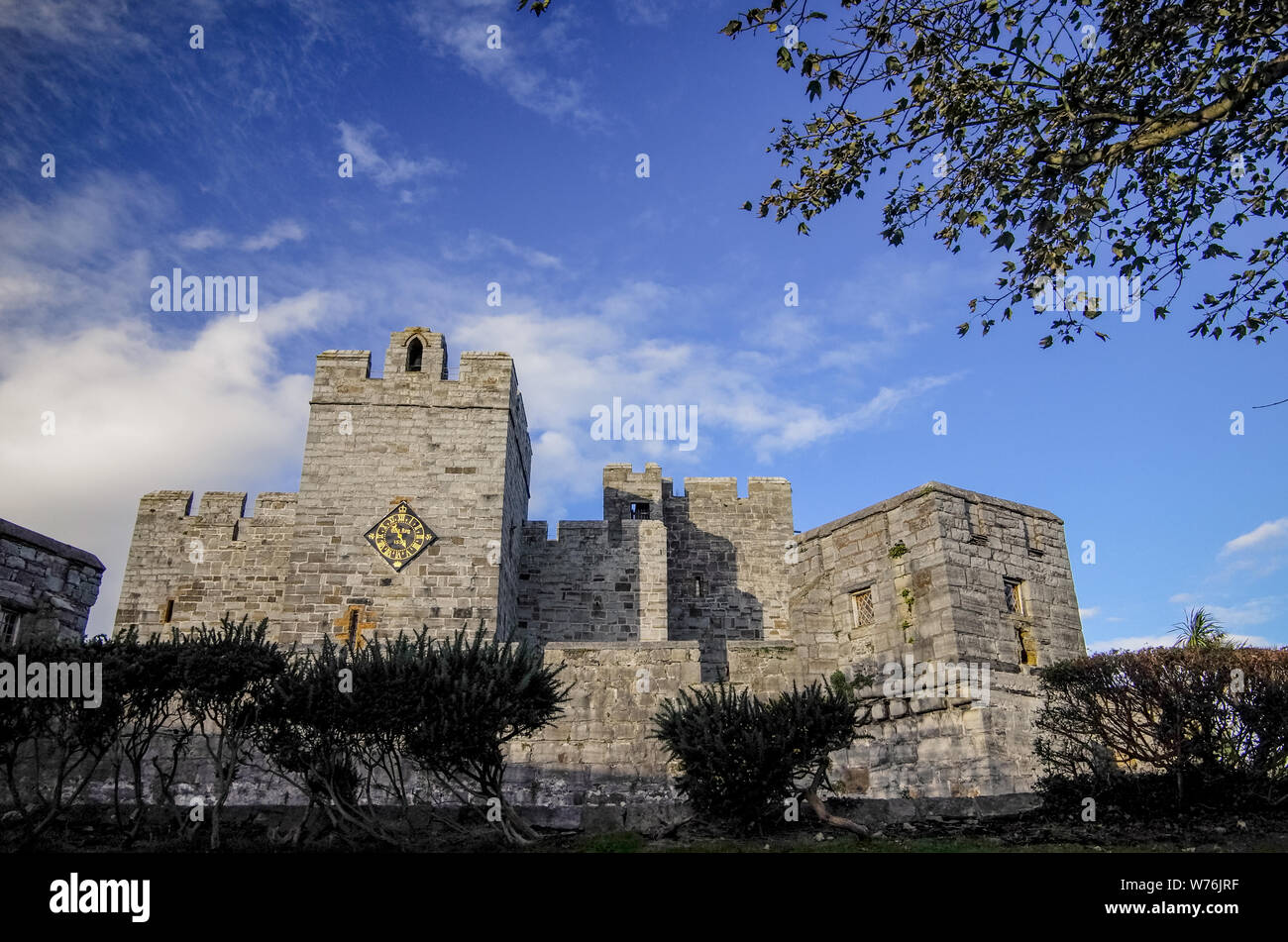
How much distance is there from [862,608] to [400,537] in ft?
34.2

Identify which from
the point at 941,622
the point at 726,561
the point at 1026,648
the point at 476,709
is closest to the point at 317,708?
the point at 476,709

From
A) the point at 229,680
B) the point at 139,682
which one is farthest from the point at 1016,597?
the point at 139,682

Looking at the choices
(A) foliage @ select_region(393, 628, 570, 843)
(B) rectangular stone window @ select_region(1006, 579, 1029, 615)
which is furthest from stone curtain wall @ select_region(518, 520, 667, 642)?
(A) foliage @ select_region(393, 628, 570, 843)

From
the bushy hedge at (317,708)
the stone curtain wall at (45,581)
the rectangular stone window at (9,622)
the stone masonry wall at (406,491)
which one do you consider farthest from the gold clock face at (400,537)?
the bushy hedge at (317,708)

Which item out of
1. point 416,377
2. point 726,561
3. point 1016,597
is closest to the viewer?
point 1016,597

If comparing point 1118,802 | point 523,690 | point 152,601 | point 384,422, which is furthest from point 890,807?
point 152,601

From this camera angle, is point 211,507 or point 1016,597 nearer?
point 1016,597

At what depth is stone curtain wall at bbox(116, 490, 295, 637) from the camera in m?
23.5

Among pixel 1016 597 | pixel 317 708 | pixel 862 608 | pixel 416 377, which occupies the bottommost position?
pixel 317 708

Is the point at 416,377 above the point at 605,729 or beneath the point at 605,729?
above

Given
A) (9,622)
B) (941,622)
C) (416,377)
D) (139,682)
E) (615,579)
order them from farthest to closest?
(615,579) < (416,377) < (9,622) < (941,622) < (139,682)

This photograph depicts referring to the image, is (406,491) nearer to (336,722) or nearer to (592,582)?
(592,582)

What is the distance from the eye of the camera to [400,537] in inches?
796

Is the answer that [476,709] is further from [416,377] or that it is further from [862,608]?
[416,377]
